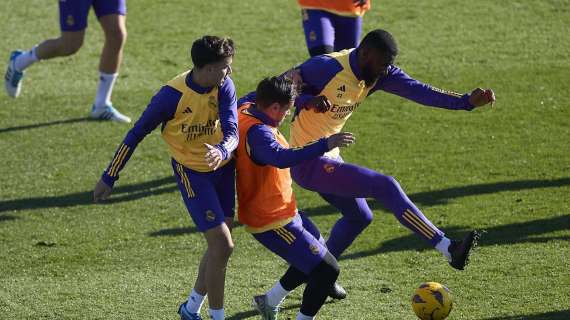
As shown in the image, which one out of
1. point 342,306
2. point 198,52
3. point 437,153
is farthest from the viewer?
point 437,153

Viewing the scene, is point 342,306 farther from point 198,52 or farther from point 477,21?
point 477,21

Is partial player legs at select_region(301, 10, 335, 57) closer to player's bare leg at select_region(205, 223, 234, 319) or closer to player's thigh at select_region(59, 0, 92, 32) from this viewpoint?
player's thigh at select_region(59, 0, 92, 32)

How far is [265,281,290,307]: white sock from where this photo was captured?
301 inches

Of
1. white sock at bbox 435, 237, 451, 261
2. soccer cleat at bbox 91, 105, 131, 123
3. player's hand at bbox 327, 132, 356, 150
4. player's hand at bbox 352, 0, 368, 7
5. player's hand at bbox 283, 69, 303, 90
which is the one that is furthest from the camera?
soccer cleat at bbox 91, 105, 131, 123

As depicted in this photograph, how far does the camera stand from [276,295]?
25.1 ft

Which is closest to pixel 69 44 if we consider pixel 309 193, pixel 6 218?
pixel 6 218

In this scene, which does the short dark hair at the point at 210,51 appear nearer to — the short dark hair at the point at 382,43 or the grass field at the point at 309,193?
the short dark hair at the point at 382,43

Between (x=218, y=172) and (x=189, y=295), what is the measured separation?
1.19 m

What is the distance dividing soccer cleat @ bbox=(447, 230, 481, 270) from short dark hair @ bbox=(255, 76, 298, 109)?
1470 millimetres

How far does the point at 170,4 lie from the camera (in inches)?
615

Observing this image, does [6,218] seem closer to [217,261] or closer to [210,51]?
[217,261]

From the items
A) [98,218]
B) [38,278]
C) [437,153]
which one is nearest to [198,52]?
[38,278]

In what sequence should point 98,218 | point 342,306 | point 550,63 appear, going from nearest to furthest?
point 342,306 → point 98,218 → point 550,63

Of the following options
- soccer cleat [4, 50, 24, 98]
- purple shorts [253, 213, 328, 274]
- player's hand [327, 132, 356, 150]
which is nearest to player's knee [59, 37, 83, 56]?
soccer cleat [4, 50, 24, 98]
